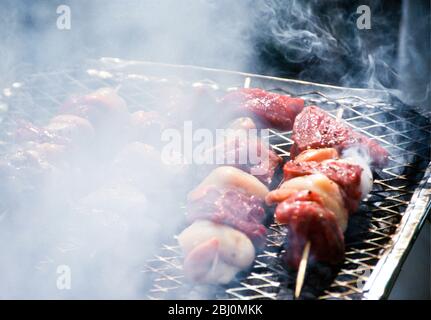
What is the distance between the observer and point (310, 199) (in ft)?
13.1

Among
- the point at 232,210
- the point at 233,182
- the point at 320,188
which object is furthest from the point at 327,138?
the point at 232,210

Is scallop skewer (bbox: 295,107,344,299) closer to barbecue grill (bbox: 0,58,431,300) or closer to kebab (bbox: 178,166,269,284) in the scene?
barbecue grill (bbox: 0,58,431,300)

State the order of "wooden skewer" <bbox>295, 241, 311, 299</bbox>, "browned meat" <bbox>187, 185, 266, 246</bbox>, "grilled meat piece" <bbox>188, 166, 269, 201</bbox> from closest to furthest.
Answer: "wooden skewer" <bbox>295, 241, 311, 299</bbox> → "browned meat" <bbox>187, 185, 266, 246</bbox> → "grilled meat piece" <bbox>188, 166, 269, 201</bbox>

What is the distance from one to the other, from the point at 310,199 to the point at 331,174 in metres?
0.34

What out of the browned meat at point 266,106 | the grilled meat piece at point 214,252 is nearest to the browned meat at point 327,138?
the browned meat at point 266,106

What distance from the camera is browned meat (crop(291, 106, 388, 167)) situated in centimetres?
471

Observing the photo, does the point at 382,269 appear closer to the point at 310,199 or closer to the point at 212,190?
the point at 310,199

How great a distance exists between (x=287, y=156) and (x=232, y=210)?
1.23m

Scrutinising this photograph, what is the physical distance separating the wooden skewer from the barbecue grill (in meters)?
0.12

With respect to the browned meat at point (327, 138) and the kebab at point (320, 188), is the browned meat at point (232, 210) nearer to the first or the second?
the kebab at point (320, 188)

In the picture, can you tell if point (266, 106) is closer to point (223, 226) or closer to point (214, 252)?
point (223, 226)

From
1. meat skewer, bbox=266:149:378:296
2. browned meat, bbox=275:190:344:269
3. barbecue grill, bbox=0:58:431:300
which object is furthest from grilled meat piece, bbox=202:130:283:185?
browned meat, bbox=275:190:344:269

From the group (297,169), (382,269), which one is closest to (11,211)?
(297,169)

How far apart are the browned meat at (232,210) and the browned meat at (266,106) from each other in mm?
1106
